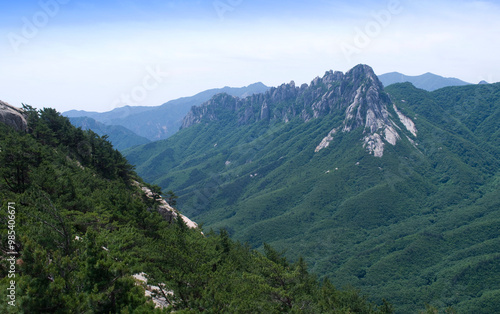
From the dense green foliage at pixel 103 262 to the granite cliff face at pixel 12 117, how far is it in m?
11.4

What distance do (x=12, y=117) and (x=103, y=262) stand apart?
243 feet

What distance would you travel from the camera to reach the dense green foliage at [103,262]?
19938mm

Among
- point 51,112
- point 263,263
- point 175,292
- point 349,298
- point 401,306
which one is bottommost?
point 401,306

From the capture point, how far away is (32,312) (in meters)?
18.0

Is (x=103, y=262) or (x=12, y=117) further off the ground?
(x=12, y=117)

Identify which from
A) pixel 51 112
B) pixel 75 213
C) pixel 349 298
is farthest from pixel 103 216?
pixel 51 112

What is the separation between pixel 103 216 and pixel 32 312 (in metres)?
23.1

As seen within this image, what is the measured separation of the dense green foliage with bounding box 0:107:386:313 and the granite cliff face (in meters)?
11.4

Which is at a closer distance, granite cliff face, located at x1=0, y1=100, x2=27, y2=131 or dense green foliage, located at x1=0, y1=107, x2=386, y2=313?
dense green foliage, located at x1=0, y1=107, x2=386, y2=313

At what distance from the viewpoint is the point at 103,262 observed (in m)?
21.7

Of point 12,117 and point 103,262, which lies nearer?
point 103,262

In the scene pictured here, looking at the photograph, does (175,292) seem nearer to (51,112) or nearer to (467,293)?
(51,112)

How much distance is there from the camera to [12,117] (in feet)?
245

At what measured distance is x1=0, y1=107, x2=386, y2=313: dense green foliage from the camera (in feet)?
65.4
